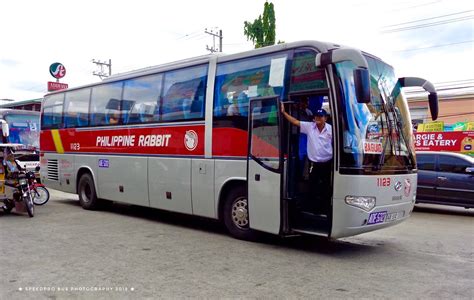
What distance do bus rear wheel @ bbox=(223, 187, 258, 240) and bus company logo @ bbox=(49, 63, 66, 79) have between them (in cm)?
1993

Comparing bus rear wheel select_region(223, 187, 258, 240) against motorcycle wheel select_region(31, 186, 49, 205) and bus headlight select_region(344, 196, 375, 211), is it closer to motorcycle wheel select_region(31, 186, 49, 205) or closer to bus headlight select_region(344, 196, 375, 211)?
bus headlight select_region(344, 196, 375, 211)

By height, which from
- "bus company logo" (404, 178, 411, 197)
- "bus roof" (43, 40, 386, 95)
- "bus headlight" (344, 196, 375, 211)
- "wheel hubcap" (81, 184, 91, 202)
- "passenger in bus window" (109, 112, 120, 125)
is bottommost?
"wheel hubcap" (81, 184, 91, 202)

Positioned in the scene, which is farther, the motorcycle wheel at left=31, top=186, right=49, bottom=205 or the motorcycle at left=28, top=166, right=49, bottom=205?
A: the motorcycle wheel at left=31, top=186, right=49, bottom=205

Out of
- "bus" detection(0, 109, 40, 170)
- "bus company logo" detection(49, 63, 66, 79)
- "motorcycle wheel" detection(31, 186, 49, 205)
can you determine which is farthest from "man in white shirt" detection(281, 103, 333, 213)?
"bus company logo" detection(49, 63, 66, 79)

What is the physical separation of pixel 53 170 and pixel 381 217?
381 inches

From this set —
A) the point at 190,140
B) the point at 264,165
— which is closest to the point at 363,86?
the point at 264,165

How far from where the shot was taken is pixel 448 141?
20.4m

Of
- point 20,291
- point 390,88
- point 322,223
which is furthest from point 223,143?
point 20,291

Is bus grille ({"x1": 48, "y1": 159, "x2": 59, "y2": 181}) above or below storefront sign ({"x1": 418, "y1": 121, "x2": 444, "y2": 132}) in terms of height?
below

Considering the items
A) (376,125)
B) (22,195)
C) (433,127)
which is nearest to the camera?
(376,125)

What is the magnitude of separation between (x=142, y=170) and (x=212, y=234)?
94.8 inches

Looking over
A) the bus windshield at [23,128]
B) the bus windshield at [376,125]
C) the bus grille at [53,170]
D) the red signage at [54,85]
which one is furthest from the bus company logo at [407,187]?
the red signage at [54,85]

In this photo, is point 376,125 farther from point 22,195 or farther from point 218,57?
point 22,195

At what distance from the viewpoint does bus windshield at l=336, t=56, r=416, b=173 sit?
242 inches
